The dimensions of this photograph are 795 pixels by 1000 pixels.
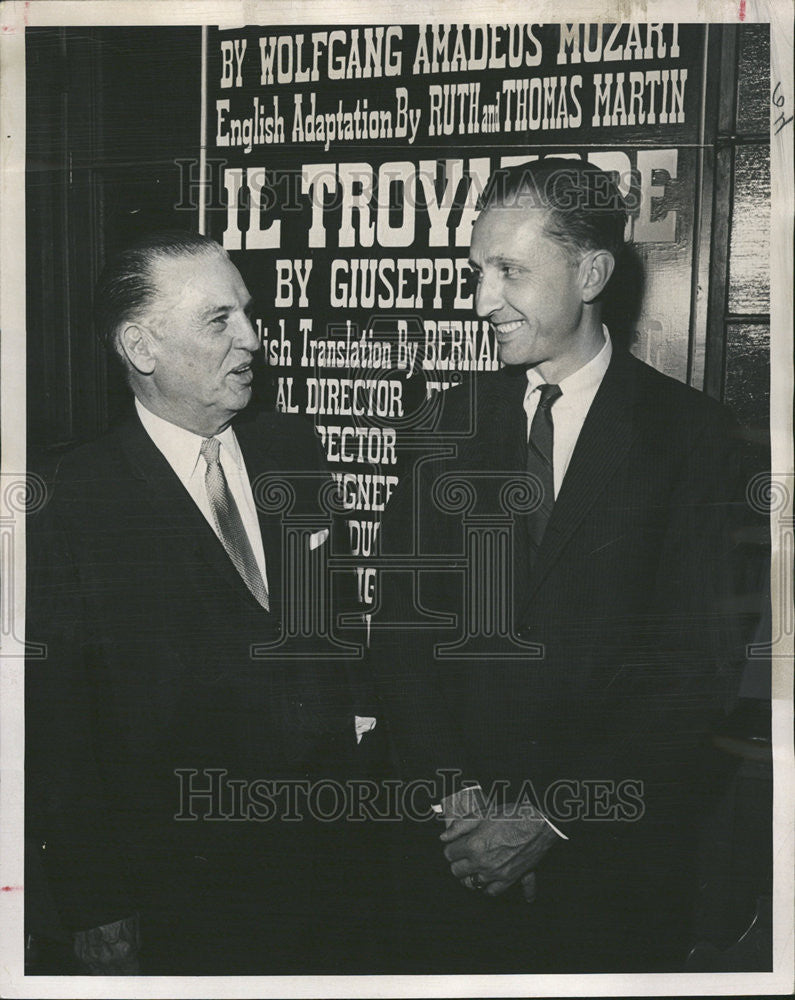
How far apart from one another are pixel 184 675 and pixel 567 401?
775mm

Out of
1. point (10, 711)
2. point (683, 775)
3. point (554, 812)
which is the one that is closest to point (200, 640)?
point (10, 711)

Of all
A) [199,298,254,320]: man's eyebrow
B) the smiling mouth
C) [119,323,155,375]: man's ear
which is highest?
[199,298,254,320]: man's eyebrow

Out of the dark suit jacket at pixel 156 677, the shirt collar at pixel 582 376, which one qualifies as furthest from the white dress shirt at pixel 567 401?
the dark suit jacket at pixel 156 677

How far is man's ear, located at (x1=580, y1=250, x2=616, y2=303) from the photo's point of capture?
1768mm

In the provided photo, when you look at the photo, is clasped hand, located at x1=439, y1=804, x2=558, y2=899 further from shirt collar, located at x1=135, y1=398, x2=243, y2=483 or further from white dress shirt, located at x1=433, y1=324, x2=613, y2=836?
shirt collar, located at x1=135, y1=398, x2=243, y2=483

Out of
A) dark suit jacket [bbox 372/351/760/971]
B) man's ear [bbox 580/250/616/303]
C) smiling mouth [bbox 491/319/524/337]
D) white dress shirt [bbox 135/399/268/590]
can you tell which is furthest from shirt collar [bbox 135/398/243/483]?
man's ear [bbox 580/250/616/303]

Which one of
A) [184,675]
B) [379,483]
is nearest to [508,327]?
[379,483]

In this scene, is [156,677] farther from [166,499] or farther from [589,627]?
[589,627]

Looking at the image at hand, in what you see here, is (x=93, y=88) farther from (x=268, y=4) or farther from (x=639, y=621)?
(x=639, y=621)

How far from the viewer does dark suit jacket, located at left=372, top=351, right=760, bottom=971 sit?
178 cm

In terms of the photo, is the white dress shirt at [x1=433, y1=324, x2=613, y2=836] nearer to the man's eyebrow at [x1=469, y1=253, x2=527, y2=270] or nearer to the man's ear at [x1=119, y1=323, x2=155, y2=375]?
the man's eyebrow at [x1=469, y1=253, x2=527, y2=270]

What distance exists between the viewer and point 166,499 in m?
1.79

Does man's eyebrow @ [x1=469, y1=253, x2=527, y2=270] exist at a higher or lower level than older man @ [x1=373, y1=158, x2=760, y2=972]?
higher

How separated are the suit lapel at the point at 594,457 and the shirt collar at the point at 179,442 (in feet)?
1.73
